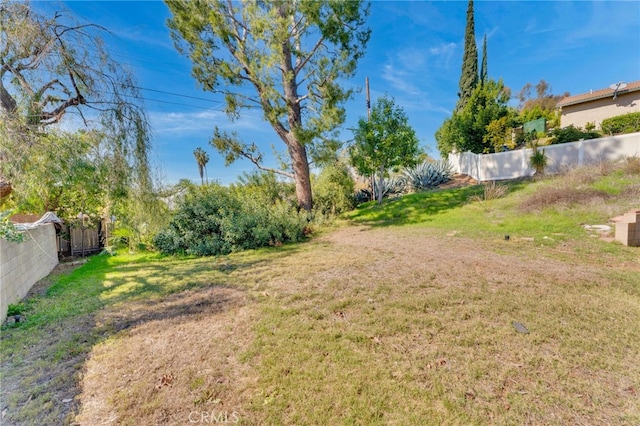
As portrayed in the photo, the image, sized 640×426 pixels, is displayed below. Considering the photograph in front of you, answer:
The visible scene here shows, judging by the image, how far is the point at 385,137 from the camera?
12.6 meters

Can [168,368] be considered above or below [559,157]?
below

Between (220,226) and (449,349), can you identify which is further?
(220,226)

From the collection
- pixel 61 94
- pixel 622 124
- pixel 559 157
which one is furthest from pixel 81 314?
pixel 622 124

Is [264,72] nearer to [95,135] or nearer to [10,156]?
[95,135]

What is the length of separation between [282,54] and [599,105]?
85.3ft

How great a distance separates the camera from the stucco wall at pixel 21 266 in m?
3.84

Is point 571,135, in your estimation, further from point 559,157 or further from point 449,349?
point 449,349

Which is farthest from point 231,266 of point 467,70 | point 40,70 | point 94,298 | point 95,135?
point 467,70

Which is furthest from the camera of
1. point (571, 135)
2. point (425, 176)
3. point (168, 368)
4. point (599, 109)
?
point (599, 109)

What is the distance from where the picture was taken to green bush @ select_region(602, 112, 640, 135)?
51.7 feet

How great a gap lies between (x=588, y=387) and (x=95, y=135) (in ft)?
25.0

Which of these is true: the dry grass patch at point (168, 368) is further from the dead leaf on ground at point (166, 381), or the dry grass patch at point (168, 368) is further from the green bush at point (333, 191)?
the green bush at point (333, 191)

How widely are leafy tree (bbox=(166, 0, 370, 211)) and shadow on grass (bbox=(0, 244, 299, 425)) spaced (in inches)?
234

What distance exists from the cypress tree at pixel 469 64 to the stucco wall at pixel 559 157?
8250 mm
